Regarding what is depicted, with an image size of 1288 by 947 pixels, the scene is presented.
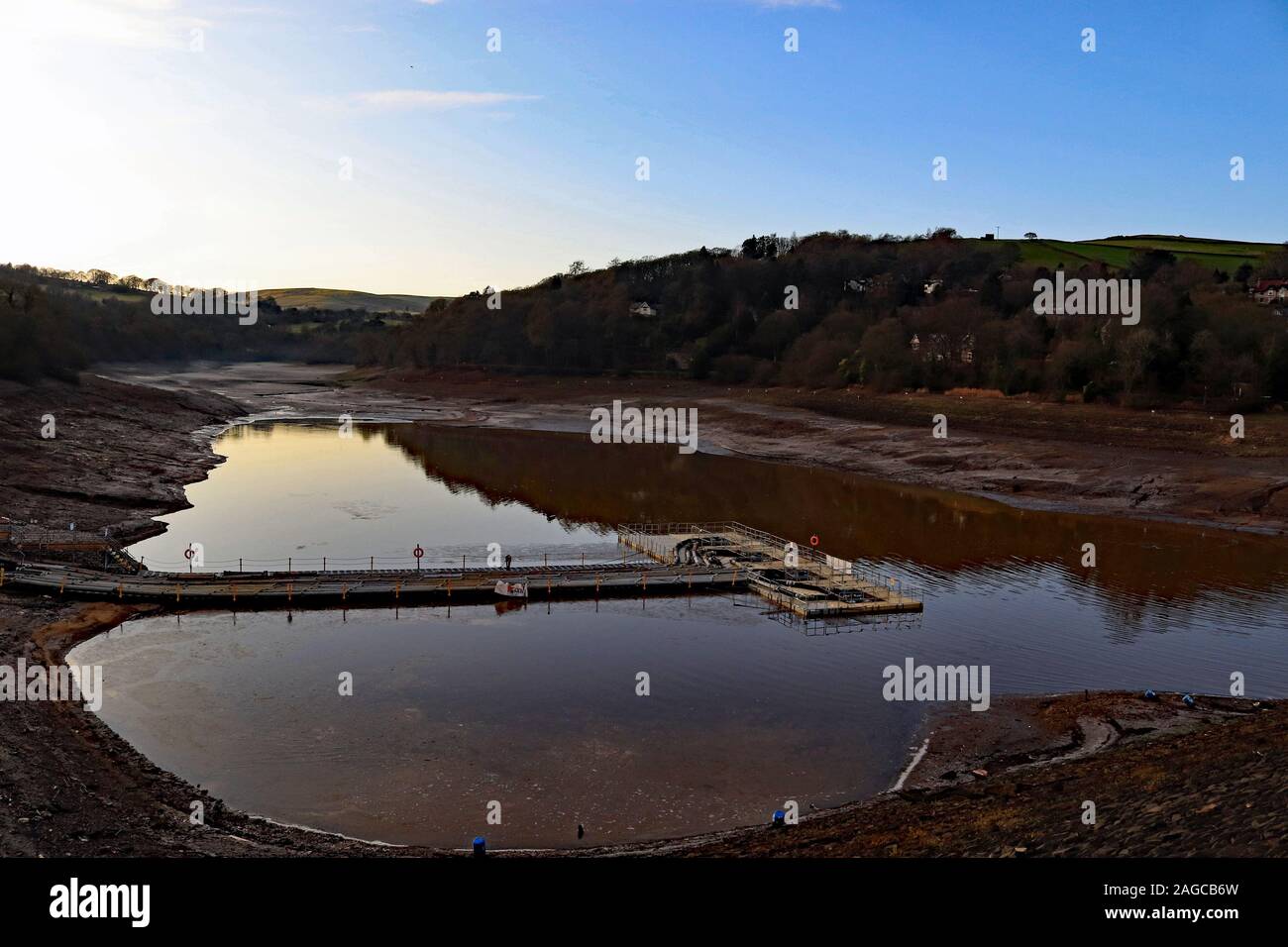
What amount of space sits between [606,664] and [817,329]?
82369 millimetres

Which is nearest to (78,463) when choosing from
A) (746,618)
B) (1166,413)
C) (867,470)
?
(746,618)

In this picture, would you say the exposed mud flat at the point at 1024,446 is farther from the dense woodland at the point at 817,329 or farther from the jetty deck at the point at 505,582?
the jetty deck at the point at 505,582

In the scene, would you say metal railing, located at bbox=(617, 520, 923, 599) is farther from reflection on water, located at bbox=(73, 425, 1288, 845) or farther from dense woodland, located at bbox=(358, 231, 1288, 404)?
dense woodland, located at bbox=(358, 231, 1288, 404)

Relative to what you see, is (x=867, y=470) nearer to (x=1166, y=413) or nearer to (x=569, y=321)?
(x=1166, y=413)

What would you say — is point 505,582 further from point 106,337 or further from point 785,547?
point 106,337

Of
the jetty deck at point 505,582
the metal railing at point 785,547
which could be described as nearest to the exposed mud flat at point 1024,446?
the metal railing at point 785,547

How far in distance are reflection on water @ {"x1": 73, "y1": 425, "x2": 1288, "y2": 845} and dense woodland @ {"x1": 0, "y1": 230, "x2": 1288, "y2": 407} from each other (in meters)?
25.7

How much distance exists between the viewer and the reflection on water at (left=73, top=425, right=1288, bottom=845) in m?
18.8

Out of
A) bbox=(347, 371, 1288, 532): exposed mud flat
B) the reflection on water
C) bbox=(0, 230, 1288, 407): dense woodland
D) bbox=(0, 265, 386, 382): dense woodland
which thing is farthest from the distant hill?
bbox=(0, 265, 386, 382): dense woodland

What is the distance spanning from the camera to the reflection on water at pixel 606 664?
1875 centimetres

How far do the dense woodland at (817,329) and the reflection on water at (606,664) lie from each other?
25.7 m

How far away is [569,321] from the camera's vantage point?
121000 mm
